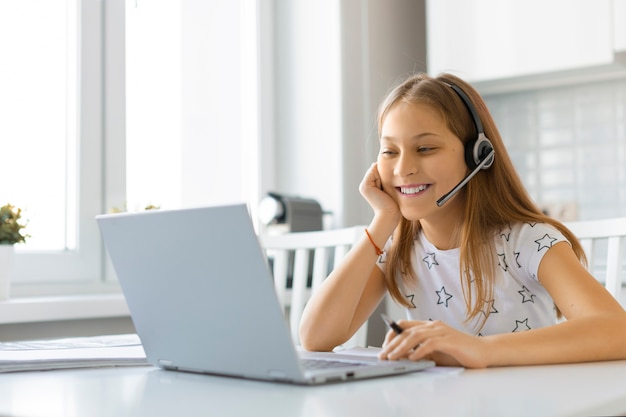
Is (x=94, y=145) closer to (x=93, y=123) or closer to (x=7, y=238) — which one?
(x=93, y=123)

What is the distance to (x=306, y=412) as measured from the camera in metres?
0.65

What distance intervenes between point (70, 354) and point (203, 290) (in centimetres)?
36

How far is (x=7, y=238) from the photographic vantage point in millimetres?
1944

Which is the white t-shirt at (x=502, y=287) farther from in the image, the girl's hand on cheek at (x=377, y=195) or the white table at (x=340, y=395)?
the white table at (x=340, y=395)

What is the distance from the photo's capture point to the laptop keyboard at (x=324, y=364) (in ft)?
2.88

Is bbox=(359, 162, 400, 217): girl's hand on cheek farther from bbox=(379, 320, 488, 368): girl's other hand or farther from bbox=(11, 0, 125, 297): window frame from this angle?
bbox=(11, 0, 125, 297): window frame

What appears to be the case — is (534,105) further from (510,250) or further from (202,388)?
(202,388)

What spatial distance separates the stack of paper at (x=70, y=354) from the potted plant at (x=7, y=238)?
28.4 inches

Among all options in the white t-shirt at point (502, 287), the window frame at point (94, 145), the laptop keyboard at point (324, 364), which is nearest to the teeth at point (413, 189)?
the white t-shirt at point (502, 287)

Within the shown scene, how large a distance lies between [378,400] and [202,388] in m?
0.20

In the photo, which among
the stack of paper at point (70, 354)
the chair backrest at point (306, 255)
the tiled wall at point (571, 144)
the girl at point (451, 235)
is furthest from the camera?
the tiled wall at point (571, 144)

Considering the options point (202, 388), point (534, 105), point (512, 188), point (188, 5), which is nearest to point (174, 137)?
point (188, 5)

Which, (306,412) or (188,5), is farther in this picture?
(188,5)

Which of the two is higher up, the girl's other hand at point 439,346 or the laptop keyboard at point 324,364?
the girl's other hand at point 439,346
